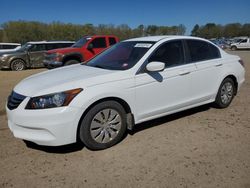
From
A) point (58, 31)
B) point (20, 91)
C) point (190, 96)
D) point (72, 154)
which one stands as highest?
point (20, 91)

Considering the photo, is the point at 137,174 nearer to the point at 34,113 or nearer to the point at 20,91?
the point at 34,113

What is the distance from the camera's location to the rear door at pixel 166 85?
4.35m

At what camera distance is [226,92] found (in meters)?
5.90

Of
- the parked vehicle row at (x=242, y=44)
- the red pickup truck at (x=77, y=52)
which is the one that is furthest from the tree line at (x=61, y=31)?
the red pickup truck at (x=77, y=52)

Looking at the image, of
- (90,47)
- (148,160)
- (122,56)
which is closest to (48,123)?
(148,160)

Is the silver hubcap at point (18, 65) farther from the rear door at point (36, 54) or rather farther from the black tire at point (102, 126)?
the black tire at point (102, 126)

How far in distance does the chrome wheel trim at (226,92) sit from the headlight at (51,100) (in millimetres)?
3507

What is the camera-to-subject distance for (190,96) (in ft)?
16.5

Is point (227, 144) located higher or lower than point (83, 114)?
lower

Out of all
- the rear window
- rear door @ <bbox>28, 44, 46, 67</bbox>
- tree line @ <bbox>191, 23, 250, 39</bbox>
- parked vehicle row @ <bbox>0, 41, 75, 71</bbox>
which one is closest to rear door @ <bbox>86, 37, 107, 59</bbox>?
parked vehicle row @ <bbox>0, 41, 75, 71</bbox>

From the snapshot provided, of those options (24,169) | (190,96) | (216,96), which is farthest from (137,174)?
(216,96)

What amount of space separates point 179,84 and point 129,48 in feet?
3.72

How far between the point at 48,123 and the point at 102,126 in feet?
2.63

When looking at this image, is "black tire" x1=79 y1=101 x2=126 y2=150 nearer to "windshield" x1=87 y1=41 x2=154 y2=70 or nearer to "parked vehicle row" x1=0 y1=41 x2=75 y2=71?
"windshield" x1=87 y1=41 x2=154 y2=70
